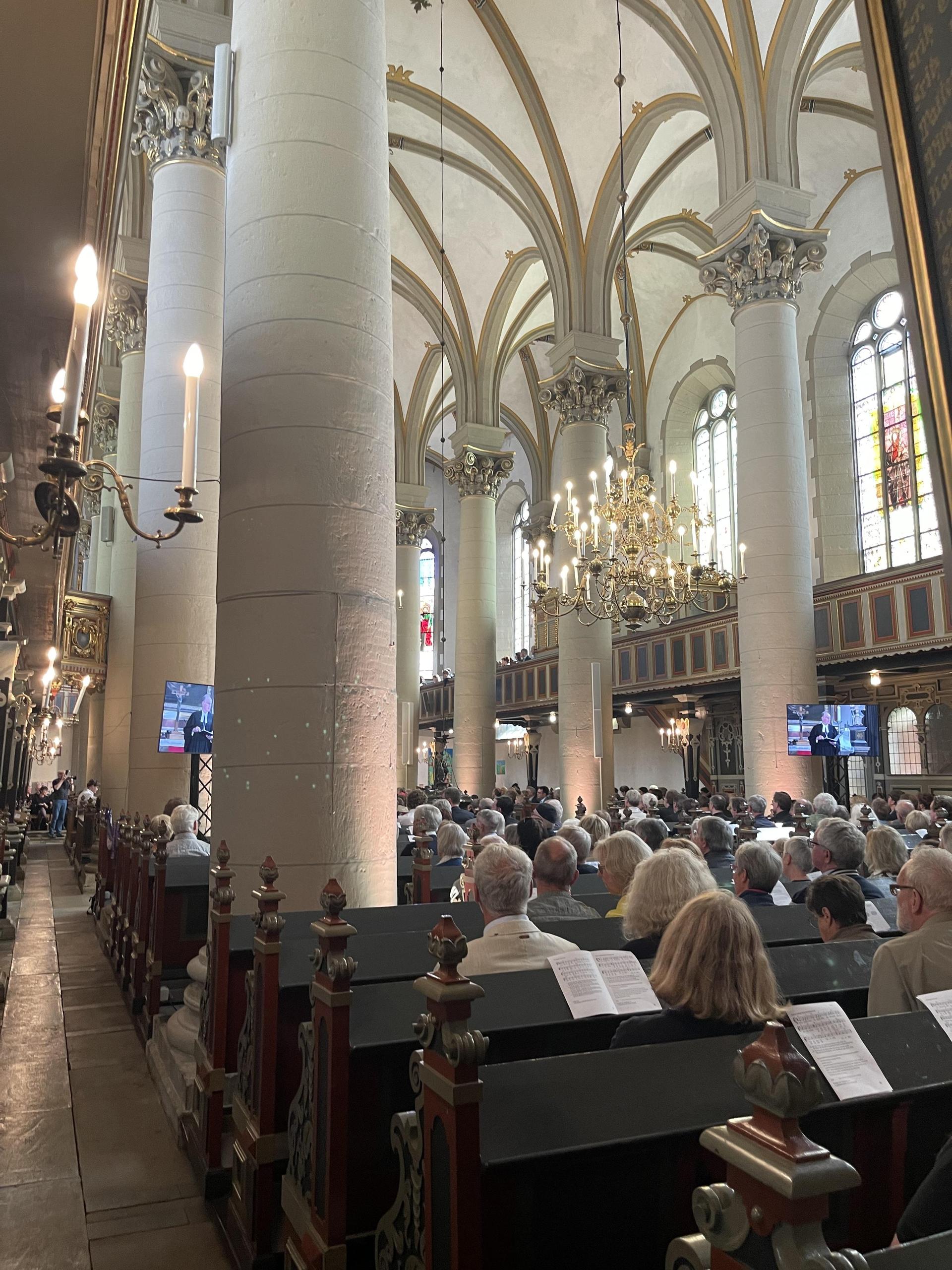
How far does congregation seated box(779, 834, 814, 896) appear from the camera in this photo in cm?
549

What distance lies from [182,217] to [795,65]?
8805 mm

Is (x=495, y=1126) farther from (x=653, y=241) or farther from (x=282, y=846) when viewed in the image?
(x=653, y=241)

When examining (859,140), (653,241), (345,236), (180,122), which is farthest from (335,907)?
(653,241)

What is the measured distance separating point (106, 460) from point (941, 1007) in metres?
17.8

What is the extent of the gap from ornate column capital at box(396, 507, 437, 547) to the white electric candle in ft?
65.1

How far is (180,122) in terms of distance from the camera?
8.77 metres

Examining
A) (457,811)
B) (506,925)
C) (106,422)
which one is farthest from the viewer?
(106,422)

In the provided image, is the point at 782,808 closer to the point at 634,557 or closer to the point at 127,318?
the point at 634,557

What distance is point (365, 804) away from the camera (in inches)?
163

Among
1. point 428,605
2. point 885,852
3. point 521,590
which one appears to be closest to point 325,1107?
point 885,852

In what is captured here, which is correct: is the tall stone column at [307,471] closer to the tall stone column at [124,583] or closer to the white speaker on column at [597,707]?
the tall stone column at [124,583]

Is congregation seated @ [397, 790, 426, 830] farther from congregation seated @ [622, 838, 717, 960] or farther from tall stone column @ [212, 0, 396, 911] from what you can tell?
congregation seated @ [622, 838, 717, 960]

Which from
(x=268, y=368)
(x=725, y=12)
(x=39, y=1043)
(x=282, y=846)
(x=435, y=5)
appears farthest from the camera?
(x=435, y=5)

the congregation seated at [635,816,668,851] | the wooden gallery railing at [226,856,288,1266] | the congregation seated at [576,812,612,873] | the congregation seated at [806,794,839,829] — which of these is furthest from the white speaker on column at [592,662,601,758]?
the wooden gallery railing at [226,856,288,1266]
